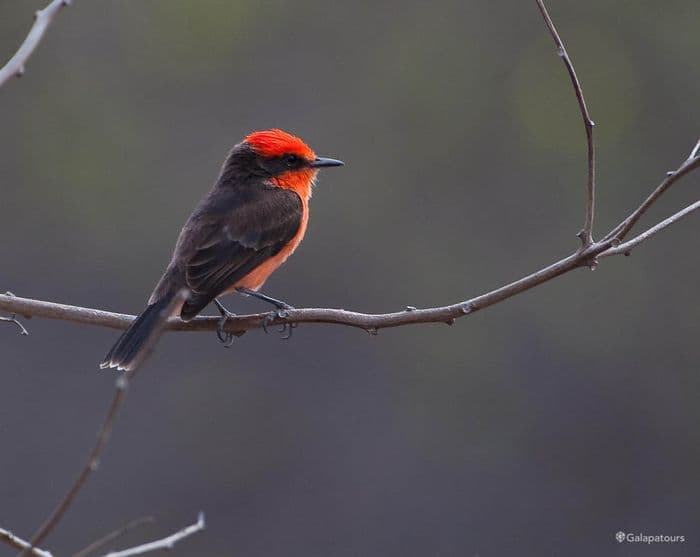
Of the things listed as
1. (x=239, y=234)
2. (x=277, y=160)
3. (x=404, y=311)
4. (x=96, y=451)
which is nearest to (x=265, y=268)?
(x=239, y=234)

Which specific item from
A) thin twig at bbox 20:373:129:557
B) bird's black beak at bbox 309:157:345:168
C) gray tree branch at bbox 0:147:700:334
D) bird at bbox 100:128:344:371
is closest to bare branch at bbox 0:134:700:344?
gray tree branch at bbox 0:147:700:334

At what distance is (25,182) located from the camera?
1190cm

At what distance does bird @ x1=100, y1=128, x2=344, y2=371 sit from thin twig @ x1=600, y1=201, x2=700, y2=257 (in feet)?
5.53

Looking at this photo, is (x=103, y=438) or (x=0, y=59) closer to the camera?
(x=103, y=438)

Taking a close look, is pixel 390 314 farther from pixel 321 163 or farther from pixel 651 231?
pixel 321 163

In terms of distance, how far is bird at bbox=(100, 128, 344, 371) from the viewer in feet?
16.8

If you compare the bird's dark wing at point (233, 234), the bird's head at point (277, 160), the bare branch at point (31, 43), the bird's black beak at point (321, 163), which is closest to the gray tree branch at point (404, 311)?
the bird's dark wing at point (233, 234)

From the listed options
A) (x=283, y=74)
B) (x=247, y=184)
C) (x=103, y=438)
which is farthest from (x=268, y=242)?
(x=283, y=74)

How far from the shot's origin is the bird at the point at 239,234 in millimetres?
5121

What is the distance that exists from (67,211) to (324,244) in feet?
8.33

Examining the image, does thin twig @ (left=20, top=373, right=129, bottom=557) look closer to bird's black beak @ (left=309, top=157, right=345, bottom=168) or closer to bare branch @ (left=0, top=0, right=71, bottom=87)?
bare branch @ (left=0, top=0, right=71, bottom=87)

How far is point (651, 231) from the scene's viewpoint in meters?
3.82

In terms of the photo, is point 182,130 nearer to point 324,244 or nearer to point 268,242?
point 324,244

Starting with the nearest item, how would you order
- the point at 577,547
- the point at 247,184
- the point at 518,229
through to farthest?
1. the point at 247,184
2. the point at 577,547
3. the point at 518,229
